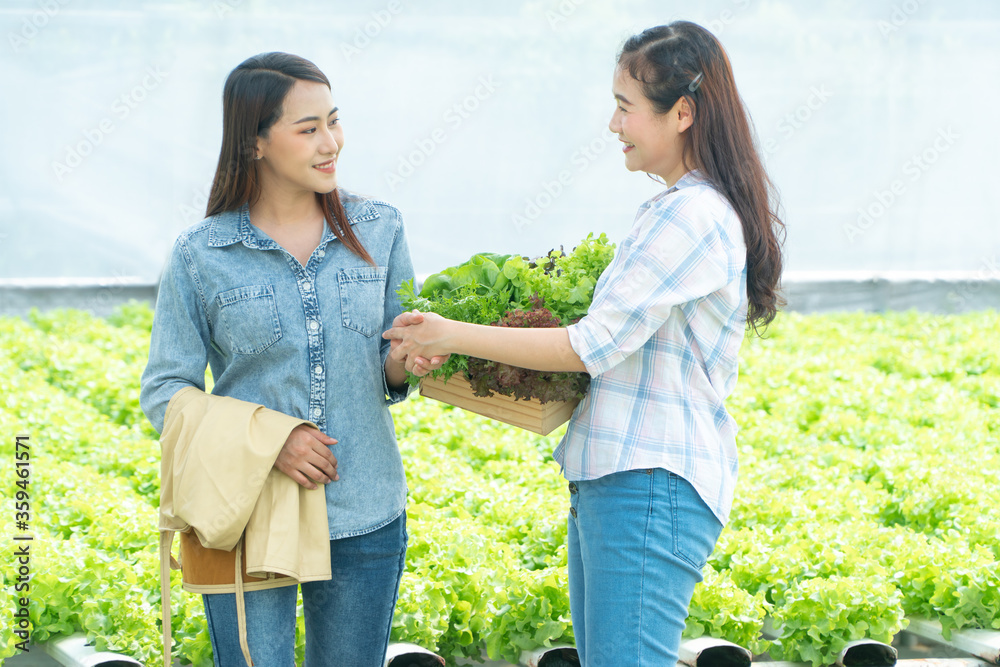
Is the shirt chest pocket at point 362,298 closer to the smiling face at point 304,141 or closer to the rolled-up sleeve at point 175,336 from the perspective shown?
the smiling face at point 304,141

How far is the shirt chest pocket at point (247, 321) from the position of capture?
6.78 ft

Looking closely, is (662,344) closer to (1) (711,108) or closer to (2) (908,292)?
(1) (711,108)

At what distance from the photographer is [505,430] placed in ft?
18.9

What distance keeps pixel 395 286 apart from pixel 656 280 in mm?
742

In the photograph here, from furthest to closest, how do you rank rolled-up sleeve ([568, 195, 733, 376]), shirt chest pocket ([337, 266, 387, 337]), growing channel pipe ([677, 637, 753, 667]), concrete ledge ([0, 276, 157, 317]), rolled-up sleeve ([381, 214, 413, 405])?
1. concrete ledge ([0, 276, 157, 317])
2. growing channel pipe ([677, 637, 753, 667])
3. rolled-up sleeve ([381, 214, 413, 405])
4. shirt chest pocket ([337, 266, 387, 337])
5. rolled-up sleeve ([568, 195, 733, 376])

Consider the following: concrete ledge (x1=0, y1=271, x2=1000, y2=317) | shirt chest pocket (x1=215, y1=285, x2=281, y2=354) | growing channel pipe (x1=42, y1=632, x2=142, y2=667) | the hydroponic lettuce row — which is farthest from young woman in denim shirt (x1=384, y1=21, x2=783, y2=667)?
concrete ledge (x1=0, y1=271, x2=1000, y2=317)

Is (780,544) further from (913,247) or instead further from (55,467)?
(913,247)

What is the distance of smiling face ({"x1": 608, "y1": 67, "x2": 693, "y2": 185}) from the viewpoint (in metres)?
1.92

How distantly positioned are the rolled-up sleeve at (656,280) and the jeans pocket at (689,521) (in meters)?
0.30

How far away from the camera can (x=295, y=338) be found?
208 centimetres

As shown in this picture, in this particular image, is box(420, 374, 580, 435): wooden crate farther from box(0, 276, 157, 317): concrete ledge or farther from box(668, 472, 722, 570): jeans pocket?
box(0, 276, 157, 317): concrete ledge

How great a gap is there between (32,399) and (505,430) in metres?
3.09

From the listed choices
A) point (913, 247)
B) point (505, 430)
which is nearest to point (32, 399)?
point (505, 430)

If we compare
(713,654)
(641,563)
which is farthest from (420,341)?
(713,654)
